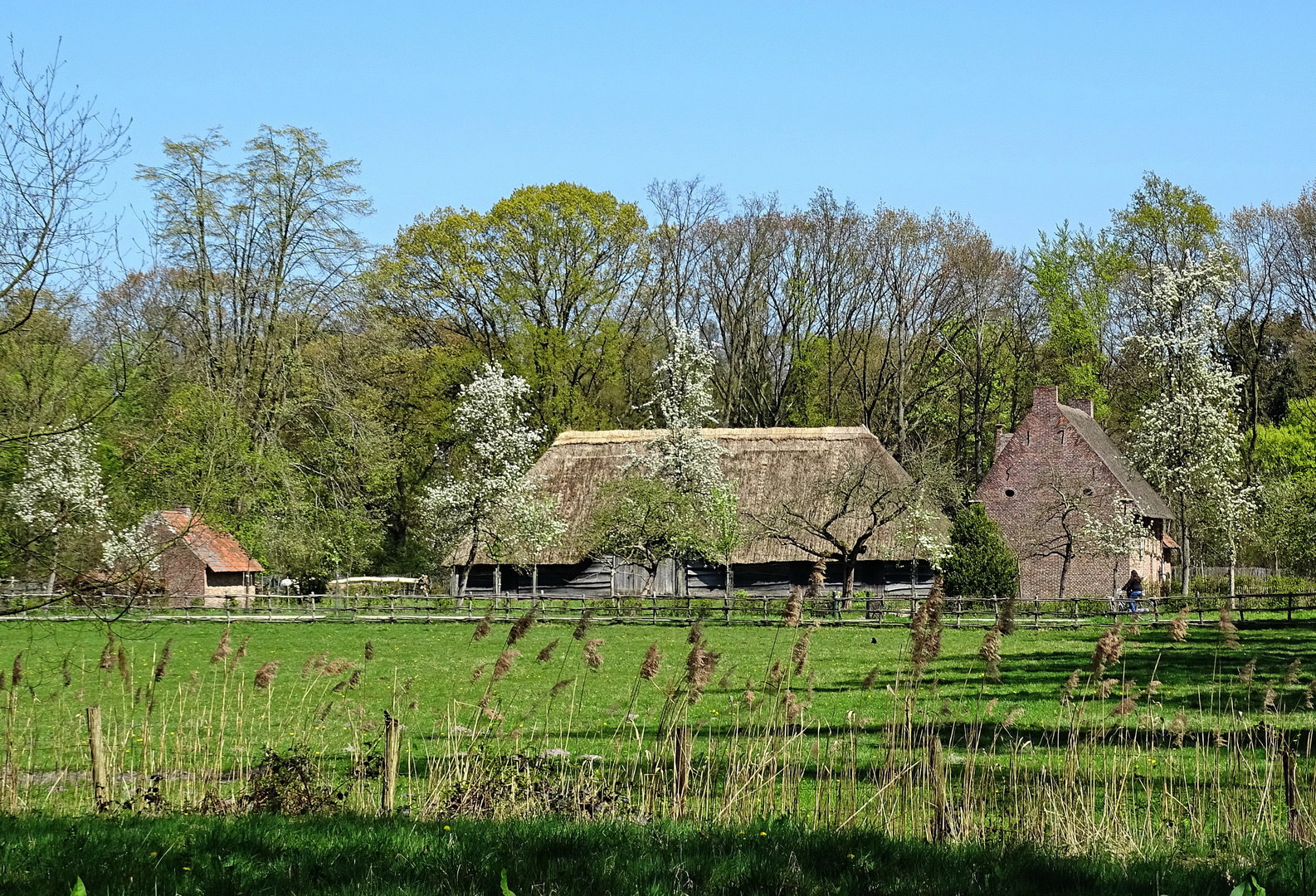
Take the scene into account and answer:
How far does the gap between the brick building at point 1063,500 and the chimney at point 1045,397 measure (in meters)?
0.03

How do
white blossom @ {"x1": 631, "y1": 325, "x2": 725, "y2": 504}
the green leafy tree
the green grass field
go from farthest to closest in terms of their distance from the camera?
white blossom @ {"x1": 631, "y1": 325, "x2": 725, "y2": 504}
the green leafy tree
the green grass field

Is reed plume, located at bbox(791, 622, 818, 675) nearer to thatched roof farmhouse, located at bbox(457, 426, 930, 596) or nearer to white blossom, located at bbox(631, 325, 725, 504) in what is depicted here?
thatched roof farmhouse, located at bbox(457, 426, 930, 596)

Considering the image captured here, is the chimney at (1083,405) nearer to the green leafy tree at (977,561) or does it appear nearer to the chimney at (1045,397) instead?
the chimney at (1045,397)

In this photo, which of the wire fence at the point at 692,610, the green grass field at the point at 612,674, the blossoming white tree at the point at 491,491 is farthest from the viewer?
the blossoming white tree at the point at 491,491

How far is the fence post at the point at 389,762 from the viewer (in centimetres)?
763

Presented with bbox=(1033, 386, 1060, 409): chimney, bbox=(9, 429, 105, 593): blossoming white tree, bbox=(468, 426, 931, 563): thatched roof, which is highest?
bbox=(1033, 386, 1060, 409): chimney

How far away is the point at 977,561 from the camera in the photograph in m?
35.8

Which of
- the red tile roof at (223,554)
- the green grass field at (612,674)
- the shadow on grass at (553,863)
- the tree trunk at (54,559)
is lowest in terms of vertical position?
the green grass field at (612,674)

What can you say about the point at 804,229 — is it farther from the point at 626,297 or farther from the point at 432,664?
the point at 432,664

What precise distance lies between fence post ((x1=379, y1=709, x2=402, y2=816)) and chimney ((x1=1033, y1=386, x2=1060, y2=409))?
124ft

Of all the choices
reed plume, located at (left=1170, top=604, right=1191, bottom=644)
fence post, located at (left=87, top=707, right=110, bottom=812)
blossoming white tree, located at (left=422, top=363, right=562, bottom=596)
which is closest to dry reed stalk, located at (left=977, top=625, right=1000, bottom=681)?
reed plume, located at (left=1170, top=604, right=1191, bottom=644)

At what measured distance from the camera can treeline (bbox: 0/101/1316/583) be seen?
3909 centimetres

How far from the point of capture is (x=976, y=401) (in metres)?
48.0

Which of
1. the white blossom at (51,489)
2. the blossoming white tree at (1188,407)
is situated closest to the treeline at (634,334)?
the blossoming white tree at (1188,407)
